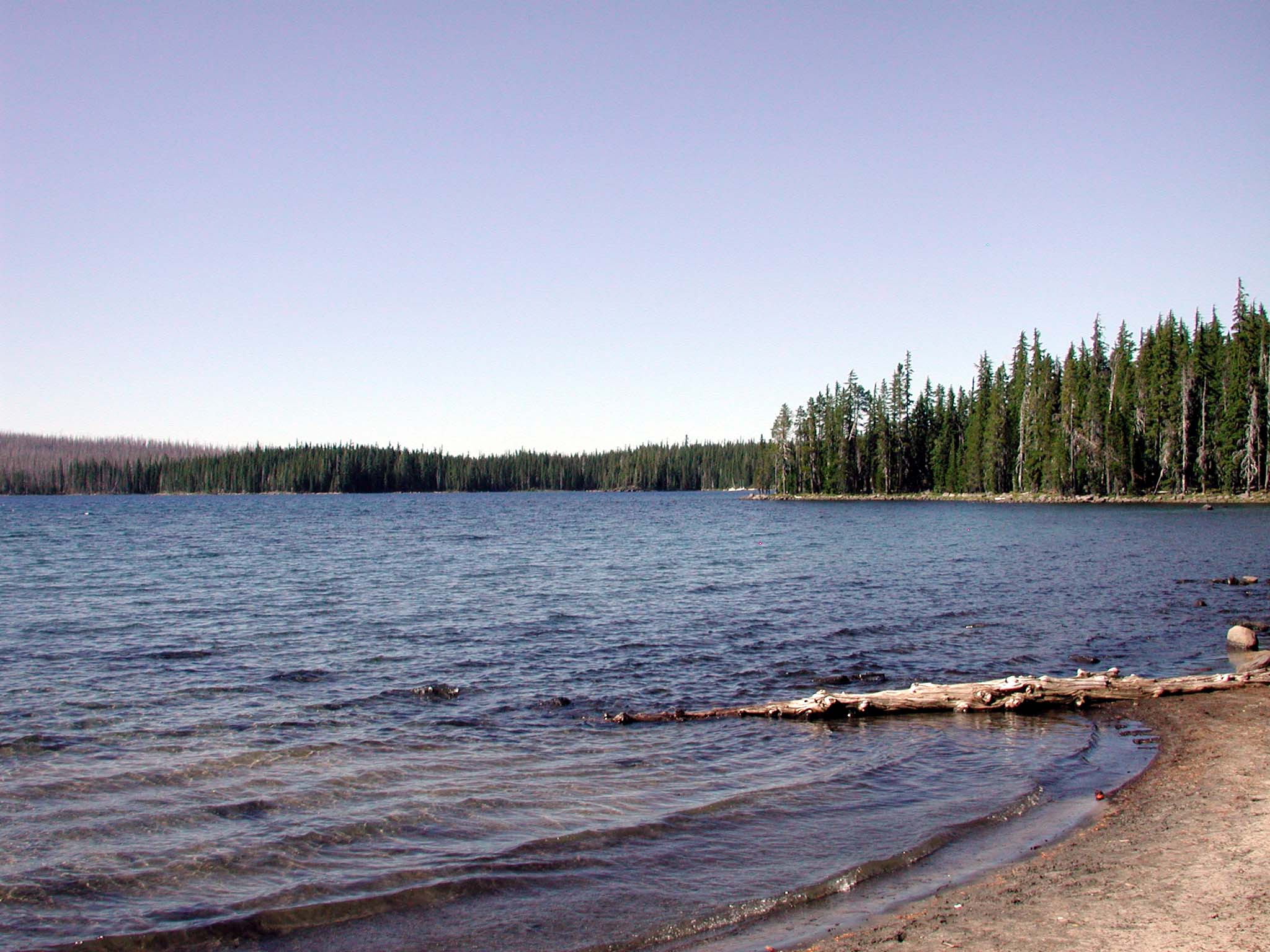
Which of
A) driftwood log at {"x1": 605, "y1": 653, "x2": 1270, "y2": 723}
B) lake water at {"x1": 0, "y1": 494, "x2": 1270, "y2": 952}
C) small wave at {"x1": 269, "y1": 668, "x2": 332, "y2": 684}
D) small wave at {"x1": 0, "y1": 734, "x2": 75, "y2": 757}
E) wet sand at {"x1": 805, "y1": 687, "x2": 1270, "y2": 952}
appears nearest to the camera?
wet sand at {"x1": 805, "y1": 687, "x2": 1270, "y2": 952}

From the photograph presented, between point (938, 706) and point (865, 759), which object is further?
point (938, 706)

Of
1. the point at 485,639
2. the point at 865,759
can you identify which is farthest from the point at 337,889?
the point at 485,639

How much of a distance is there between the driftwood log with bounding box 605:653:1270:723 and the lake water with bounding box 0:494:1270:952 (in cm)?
43

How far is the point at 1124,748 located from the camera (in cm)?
1472

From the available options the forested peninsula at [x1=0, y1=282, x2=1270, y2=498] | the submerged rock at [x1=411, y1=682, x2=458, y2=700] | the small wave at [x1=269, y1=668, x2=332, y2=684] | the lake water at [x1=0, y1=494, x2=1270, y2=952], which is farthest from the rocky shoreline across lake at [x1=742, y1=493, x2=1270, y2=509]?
the small wave at [x1=269, y1=668, x2=332, y2=684]

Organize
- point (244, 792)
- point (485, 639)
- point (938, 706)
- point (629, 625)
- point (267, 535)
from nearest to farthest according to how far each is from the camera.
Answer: point (244, 792) → point (938, 706) → point (485, 639) → point (629, 625) → point (267, 535)

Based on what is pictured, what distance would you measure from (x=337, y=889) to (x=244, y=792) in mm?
3898

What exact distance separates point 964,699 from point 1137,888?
850cm

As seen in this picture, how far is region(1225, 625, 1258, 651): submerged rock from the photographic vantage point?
908 inches

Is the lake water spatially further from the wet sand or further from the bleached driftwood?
the wet sand

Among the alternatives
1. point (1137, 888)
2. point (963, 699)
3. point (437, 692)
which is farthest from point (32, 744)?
point (963, 699)

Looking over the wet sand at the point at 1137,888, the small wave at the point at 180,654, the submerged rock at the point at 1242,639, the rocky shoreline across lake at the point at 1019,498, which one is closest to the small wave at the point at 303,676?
the small wave at the point at 180,654

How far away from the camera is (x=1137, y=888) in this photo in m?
8.95

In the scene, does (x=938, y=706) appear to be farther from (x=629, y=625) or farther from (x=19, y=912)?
(x=19, y=912)
